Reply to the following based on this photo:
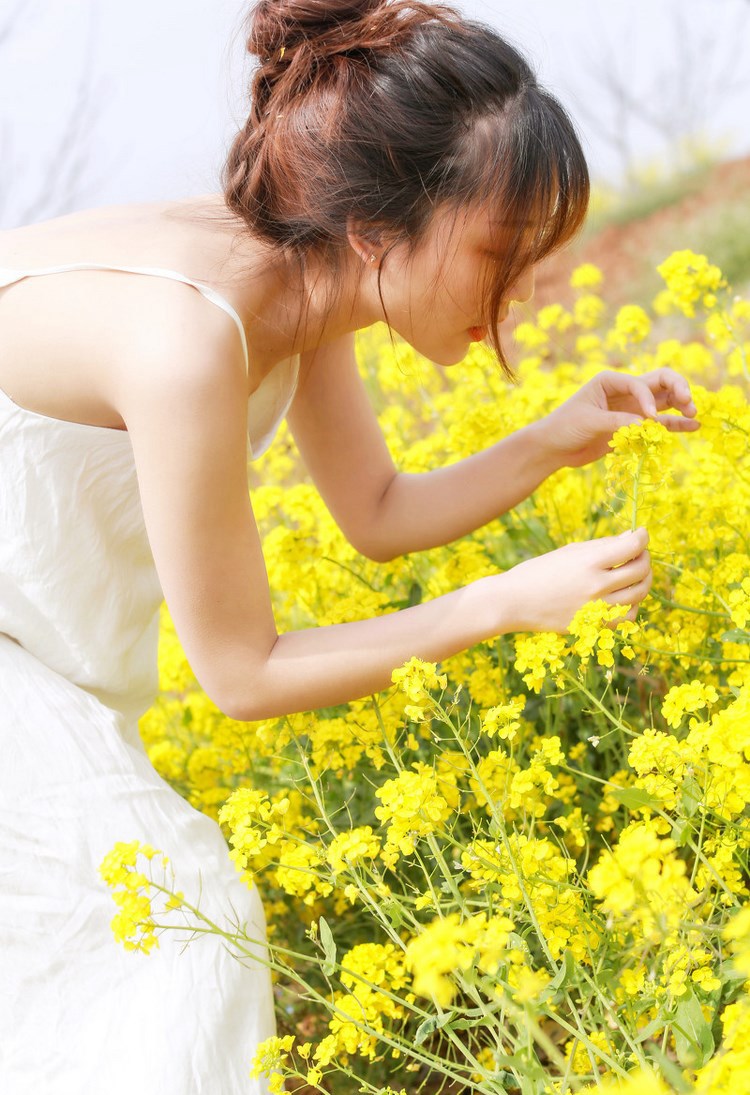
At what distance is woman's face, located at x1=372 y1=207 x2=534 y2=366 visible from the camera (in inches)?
49.9

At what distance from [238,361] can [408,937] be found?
2.85 feet

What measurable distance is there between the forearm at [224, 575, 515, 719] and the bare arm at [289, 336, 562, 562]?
449mm

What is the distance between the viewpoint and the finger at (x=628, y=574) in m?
1.18

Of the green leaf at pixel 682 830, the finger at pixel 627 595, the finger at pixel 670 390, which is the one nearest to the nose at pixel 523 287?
the finger at pixel 670 390

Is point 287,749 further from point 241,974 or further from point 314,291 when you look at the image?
point 314,291

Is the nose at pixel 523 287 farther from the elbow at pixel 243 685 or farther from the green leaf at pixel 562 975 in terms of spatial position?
the green leaf at pixel 562 975

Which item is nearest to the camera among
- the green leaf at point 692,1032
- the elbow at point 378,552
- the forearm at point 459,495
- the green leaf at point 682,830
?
the green leaf at point 692,1032

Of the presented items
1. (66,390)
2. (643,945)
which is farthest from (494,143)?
(643,945)

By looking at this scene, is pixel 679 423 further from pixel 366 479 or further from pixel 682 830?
pixel 682 830

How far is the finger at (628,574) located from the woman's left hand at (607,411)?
372 millimetres

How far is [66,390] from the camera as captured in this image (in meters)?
1.36

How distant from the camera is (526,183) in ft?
4.16

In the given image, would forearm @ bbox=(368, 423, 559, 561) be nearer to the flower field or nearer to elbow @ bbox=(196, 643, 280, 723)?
the flower field

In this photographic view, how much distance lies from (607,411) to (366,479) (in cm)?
43
